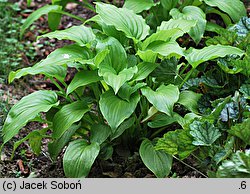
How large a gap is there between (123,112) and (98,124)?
37 cm

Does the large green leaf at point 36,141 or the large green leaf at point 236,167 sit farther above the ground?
the large green leaf at point 236,167

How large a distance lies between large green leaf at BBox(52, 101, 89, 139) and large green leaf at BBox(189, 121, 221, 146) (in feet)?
2.43

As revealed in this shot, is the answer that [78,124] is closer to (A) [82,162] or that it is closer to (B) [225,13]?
(A) [82,162]

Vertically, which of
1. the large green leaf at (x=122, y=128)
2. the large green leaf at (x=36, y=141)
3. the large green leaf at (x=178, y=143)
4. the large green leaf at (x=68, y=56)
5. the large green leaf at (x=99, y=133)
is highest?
the large green leaf at (x=68, y=56)

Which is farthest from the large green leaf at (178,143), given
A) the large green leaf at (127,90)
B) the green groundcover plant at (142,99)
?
the large green leaf at (127,90)

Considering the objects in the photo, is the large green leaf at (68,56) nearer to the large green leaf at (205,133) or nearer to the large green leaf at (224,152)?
the large green leaf at (205,133)

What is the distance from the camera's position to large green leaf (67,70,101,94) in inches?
126

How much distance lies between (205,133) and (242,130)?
0.19 m

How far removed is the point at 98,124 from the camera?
3.39 meters

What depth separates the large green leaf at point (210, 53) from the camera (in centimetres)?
322

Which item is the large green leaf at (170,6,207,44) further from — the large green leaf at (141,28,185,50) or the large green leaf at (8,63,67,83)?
the large green leaf at (8,63,67,83)

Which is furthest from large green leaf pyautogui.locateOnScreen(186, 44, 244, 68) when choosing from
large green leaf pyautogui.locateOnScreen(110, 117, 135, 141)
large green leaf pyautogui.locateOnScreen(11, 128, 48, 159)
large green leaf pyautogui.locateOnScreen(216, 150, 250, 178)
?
large green leaf pyautogui.locateOnScreen(11, 128, 48, 159)

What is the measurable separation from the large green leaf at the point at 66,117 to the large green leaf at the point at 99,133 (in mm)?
139

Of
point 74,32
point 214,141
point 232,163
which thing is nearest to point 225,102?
point 214,141
